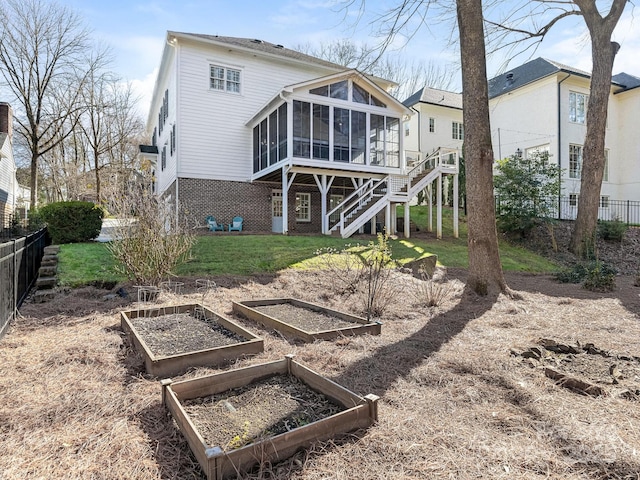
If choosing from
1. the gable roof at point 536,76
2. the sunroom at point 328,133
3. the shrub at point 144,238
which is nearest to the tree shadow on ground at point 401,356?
the shrub at point 144,238

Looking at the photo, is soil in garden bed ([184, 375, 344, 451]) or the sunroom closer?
soil in garden bed ([184, 375, 344, 451])

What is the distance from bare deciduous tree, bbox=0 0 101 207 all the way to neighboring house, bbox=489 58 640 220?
77.7 ft

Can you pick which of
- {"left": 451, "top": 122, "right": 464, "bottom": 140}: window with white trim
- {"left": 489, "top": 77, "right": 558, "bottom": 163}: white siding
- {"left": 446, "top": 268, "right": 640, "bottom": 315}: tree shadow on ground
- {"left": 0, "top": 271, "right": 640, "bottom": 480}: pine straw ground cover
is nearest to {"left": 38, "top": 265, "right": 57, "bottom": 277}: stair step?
{"left": 0, "top": 271, "right": 640, "bottom": 480}: pine straw ground cover

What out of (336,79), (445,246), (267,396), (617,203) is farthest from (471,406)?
(617,203)

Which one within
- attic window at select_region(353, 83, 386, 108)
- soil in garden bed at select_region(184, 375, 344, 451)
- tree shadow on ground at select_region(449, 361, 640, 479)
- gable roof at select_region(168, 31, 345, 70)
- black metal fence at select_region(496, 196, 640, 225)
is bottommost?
tree shadow on ground at select_region(449, 361, 640, 479)

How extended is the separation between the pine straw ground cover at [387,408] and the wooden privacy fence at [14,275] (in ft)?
0.94

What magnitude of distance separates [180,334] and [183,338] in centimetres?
17

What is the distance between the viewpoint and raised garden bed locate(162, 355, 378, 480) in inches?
81.4

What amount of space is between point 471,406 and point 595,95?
14.7m

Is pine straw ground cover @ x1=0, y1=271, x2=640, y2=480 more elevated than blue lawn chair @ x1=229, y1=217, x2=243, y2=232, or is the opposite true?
blue lawn chair @ x1=229, y1=217, x2=243, y2=232

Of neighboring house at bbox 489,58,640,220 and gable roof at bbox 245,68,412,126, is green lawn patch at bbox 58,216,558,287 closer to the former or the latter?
gable roof at bbox 245,68,412,126

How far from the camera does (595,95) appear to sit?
13.1m

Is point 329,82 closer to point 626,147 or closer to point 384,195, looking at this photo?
point 384,195

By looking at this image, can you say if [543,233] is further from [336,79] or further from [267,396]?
[267,396]
